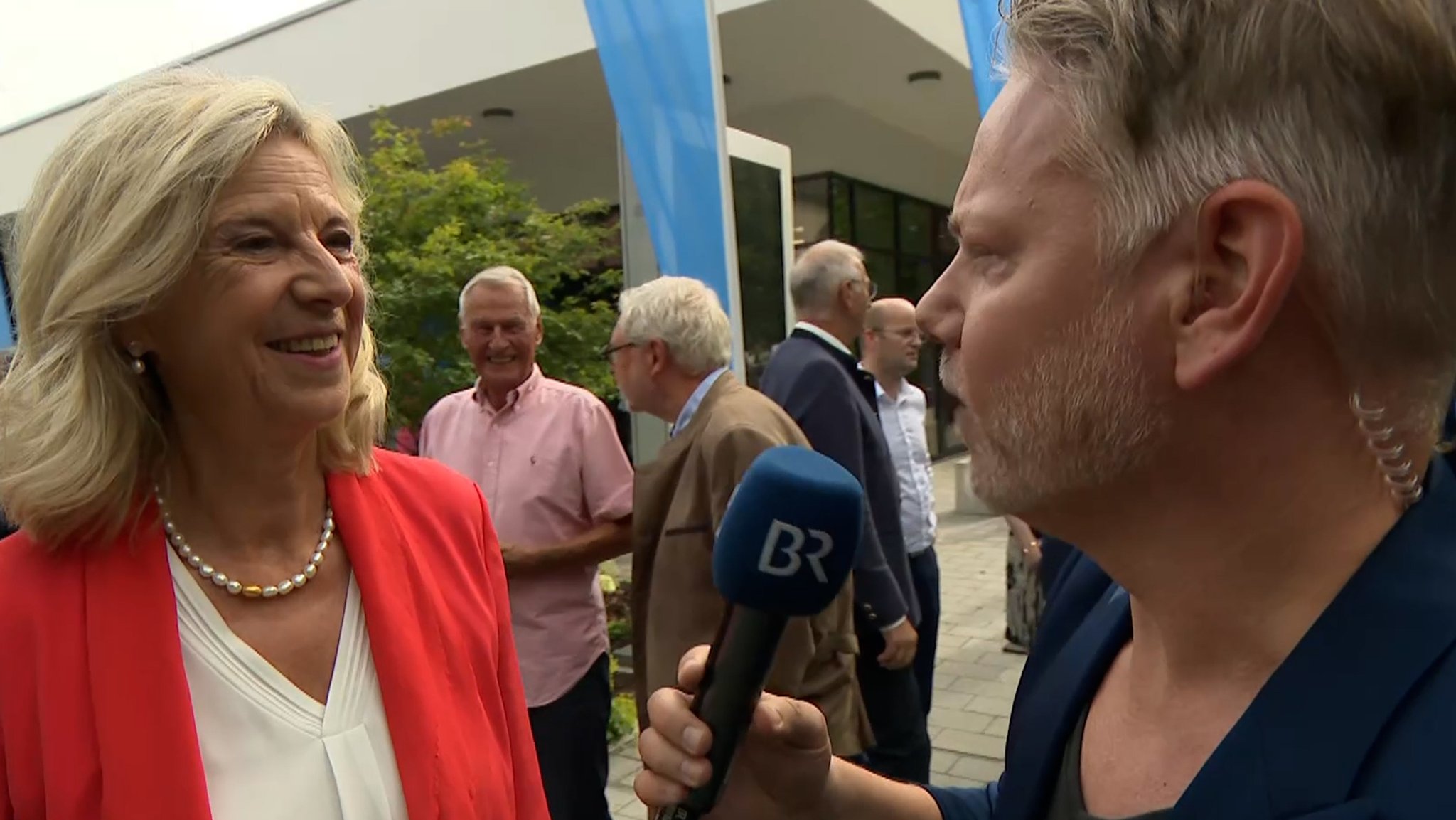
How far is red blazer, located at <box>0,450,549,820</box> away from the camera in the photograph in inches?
52.2

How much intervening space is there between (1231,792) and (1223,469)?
0.89 feet

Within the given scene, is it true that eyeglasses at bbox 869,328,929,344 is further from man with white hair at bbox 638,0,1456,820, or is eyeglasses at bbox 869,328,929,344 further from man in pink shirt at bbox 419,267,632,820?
man with white hair at bbox 638,0,1456,820

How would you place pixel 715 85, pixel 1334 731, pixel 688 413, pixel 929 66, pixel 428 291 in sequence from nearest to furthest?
1. pixel 1334 731
2. pixel 688 413
3. pixel 715 85
4. pixel 428 291
5. pixel 929 66

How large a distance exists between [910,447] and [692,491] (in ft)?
Result: 6.90

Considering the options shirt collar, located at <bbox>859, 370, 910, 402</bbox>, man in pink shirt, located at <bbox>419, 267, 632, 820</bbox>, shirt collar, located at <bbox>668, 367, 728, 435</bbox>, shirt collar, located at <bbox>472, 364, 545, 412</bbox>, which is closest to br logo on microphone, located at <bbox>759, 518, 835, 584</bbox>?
shirt collar, located at <bbox>668, 367, 728, 435</bbox>

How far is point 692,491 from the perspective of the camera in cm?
286

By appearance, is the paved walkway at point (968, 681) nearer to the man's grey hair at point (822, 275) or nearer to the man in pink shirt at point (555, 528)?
the man in pink shirt at point (555, 528)

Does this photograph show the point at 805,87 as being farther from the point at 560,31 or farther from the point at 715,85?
the point at 715,85

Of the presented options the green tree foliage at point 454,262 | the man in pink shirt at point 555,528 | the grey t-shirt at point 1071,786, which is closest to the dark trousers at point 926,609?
the man in pink shirt at point 555,528

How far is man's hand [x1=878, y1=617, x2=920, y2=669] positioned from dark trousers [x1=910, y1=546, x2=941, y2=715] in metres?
0.74

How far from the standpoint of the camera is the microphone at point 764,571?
1081mm

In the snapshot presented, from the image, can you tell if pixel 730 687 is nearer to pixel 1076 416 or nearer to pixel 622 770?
pixel 1076 416

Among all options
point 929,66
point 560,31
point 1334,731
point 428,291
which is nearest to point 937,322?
point 1334,731

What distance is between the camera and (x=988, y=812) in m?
1.39
